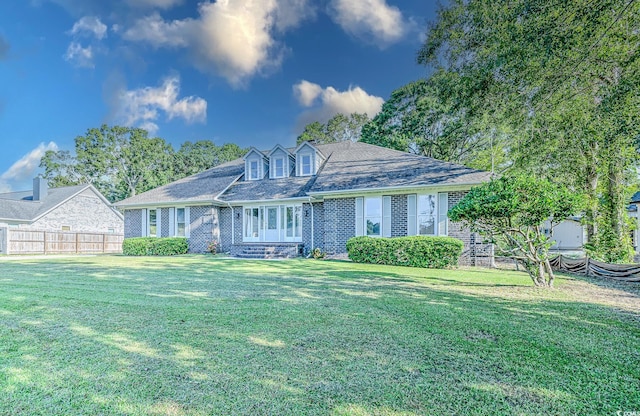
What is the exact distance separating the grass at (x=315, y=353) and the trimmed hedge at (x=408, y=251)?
17.0 feet

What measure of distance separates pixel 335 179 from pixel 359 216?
2380 millimetres

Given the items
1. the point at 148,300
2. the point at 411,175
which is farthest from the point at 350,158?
the point at 148,300

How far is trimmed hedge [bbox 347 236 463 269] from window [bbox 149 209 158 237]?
13.0m

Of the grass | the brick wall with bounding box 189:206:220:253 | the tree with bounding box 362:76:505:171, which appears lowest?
the grass

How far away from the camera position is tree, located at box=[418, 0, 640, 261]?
7090mm

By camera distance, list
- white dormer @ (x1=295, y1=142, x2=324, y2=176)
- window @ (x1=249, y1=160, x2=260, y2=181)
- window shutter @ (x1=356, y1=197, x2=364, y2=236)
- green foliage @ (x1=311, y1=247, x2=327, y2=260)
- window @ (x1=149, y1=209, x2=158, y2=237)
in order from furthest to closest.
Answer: window @ (x1=249, y1=160, x2=260, y2=181), window @ (x1=149, y1=209, x2=158, y2=237), white dormer @ (x1=295, y1=142, x2=324, y2=176), green foliage @ (x1=311, y1=247, x2=327, y2=260), window shutter @ (x1=356, y1=197, x2=364, y2=236)

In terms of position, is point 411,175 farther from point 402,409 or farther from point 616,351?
point 402,409

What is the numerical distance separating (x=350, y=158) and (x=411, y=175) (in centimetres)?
485

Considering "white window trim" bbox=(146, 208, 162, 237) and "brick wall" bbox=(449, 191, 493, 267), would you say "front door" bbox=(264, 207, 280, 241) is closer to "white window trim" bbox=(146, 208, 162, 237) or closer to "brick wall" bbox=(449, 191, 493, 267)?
"white window trim" bbox=(146, 208, 162, 237)

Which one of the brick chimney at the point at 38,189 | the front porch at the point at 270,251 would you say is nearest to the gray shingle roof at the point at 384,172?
the front porch at the point at 270,251

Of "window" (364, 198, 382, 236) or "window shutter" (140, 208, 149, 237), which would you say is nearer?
"window" (364, 198, 382, 236)

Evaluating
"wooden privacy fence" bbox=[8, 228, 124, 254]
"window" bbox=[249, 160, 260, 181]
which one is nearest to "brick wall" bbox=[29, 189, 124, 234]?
"wooden privacy fence" bbox=[8, 228, 124, 254]

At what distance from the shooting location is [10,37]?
16.8m

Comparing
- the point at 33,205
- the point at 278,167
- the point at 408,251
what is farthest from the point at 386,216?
the point at 33,205
